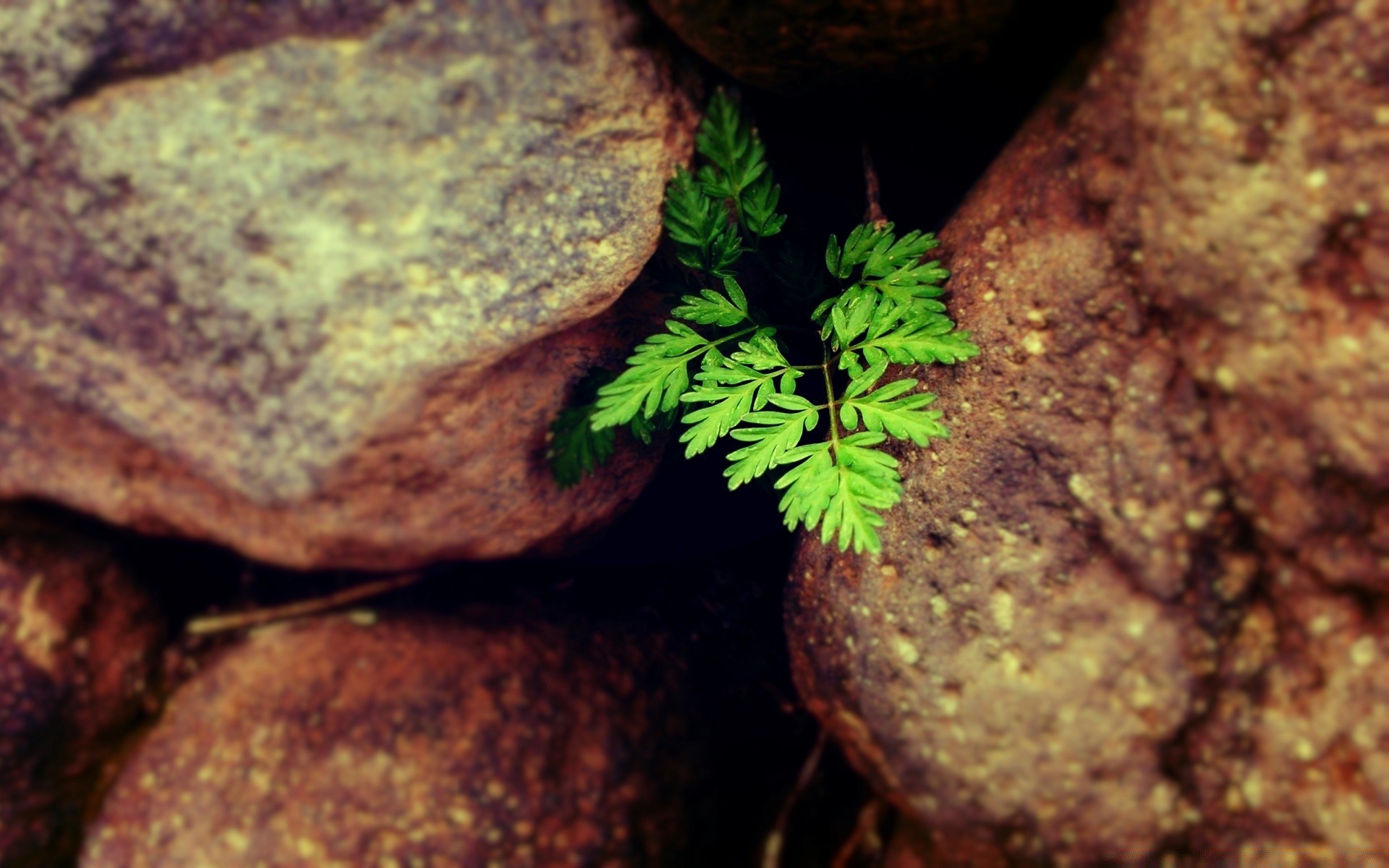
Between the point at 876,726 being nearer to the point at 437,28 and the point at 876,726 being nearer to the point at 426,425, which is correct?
the point at 426,425

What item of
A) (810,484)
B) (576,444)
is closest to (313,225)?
(576,444)

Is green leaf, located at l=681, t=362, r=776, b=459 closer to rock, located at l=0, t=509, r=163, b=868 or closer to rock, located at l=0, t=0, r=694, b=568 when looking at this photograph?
rock, located at l=0, t=0, r=694, b=568

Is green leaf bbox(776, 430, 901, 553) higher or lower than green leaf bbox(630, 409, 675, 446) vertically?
higher

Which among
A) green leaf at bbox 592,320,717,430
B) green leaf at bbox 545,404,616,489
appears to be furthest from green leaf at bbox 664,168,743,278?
green leaf at bbox 545,404,616,489

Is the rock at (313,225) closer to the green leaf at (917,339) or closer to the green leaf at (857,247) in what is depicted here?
the green leaf at (857,247)

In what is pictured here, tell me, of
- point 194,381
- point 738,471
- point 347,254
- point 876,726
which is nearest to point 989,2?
point 738,471
